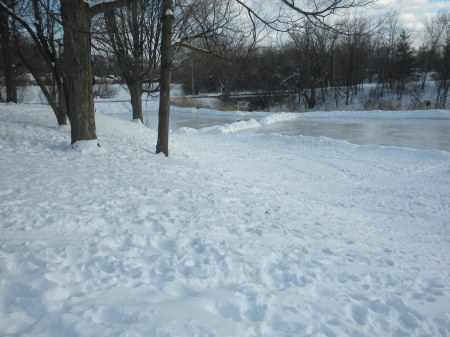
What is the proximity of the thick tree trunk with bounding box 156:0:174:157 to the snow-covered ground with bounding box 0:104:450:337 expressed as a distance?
995 mm

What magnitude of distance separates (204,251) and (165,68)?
584cm

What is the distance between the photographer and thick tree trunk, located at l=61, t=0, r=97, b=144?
725 centimetres

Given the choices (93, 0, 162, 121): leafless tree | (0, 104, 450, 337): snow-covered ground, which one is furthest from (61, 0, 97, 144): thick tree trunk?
(93, 0, 162, 121): leafless tree

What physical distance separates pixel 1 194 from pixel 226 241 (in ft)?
11.6

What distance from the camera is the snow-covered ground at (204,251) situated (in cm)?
274

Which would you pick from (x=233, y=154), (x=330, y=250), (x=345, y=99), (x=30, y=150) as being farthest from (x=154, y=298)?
(x=345, y=99)

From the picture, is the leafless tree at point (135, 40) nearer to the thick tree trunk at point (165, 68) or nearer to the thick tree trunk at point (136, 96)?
the thick tree trunk at point (136, 96)

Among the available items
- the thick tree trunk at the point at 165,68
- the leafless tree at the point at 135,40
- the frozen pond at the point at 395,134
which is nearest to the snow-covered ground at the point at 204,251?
the thick tree trunk at the point at 165,68

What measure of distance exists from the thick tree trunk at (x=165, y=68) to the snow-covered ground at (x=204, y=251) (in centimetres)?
100

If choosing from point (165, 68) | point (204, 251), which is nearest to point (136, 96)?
point (165, 68)

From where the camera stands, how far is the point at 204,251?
13.0 ft

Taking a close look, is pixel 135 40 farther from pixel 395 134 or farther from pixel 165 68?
pixel 395 134

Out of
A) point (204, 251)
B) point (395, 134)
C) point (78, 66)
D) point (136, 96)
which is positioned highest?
point (78, 66)

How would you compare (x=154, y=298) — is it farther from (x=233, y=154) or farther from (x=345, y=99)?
(x=345, y=99)
